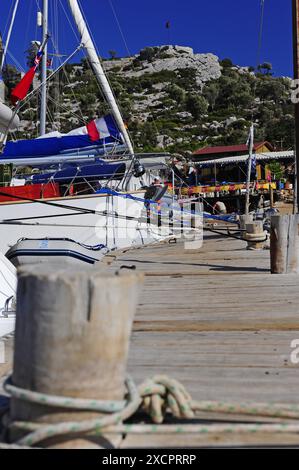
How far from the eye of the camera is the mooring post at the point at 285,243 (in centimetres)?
604

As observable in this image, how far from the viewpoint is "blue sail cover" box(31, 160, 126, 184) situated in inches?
584

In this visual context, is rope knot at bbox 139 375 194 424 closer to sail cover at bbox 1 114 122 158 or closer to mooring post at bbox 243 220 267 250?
mooring post at bbox 243 220 267 250

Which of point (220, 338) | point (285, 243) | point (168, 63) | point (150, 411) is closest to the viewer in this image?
point (150, 411)

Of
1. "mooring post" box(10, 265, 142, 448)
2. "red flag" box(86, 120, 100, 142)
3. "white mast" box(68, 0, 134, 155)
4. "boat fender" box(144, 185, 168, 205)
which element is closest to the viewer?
"mooring post" box(10, 265, 142, 448)

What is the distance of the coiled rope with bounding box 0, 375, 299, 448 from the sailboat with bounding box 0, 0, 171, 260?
9509 mm

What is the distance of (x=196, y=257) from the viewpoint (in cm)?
834

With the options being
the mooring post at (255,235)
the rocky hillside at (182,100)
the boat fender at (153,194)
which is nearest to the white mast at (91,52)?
the boat fender at (153,194)

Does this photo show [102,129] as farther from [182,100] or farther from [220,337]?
[182,100]

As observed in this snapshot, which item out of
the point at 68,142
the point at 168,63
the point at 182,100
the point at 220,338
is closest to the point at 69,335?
the point at 220,338

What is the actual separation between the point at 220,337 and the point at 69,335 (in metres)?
1.85

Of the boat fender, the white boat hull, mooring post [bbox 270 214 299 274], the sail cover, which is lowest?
mooring post [bbox 270 214 299 274]

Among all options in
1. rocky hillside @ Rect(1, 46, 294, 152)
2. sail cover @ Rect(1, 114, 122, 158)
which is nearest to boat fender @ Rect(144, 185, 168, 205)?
sail cover @ Rect(1, 114, 122, 158)

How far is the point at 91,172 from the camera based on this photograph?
1530 cm
